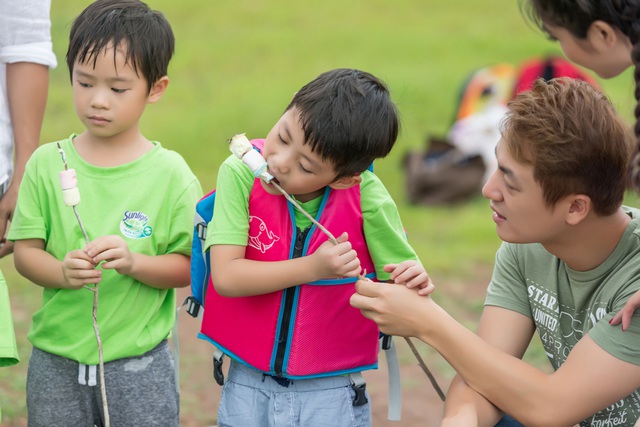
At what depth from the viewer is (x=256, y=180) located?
2.81 metres

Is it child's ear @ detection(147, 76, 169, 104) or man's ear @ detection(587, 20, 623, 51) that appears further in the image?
child's ear @ detection(147, 76, 169, 104)

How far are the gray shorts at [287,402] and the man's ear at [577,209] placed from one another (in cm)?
85

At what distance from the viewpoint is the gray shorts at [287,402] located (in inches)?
113

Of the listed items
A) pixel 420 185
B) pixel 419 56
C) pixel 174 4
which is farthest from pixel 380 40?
pixel 420 185

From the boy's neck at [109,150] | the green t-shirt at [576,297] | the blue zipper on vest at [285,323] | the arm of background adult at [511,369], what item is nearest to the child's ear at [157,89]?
the boy's neck at [109,150]

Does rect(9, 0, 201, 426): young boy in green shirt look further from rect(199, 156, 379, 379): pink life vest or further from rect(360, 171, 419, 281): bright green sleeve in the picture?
rect(360, 171, 419, 281): bright green sleeve

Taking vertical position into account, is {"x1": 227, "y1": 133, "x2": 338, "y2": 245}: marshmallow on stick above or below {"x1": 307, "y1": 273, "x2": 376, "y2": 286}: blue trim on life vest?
above

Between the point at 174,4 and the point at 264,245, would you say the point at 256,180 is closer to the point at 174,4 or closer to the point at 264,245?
the point at 264,245

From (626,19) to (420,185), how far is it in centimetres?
539

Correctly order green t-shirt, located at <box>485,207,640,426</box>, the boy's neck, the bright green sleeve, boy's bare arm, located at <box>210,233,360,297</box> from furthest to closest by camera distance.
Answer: the boy's neck < the bright green sleeve < green t-shirt, located at <box>485,207,640,426</box> < boy's bare arm, located at <box>210,233,360,297</box>

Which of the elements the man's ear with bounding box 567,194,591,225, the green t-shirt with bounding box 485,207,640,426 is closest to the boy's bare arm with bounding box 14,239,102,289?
the green t-shirt with bounding box 485,207,640,426

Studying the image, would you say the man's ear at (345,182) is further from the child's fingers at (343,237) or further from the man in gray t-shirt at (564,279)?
the man in gray t-shirt at (564,279)

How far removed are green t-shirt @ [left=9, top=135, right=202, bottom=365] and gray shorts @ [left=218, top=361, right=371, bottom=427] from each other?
318 mm

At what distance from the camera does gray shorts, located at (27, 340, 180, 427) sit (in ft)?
9.70
